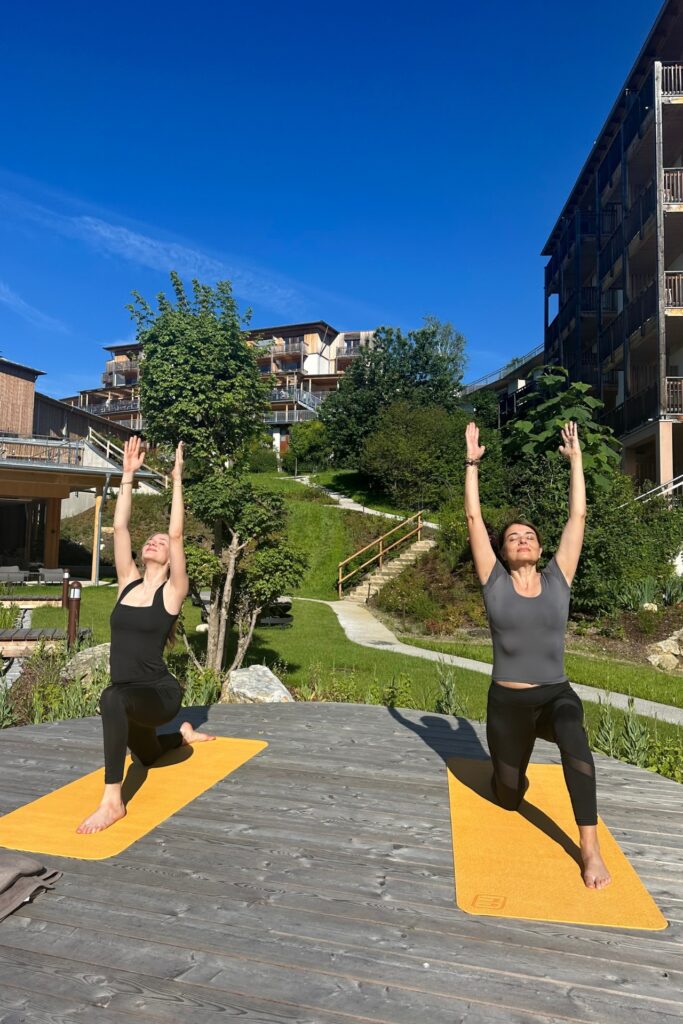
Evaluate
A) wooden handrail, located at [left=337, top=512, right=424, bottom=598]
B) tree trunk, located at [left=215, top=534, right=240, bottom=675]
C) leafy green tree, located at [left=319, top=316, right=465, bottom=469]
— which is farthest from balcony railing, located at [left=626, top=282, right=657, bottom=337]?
tree trunk, located at [left=215, top=534, right=240, bottom=675]

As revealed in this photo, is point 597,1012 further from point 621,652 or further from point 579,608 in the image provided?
point 579,608

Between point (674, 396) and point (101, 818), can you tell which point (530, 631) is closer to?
point (101, 818)

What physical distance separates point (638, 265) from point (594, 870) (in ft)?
76.7

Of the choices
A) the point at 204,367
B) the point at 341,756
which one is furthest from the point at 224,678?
the point at 204,367

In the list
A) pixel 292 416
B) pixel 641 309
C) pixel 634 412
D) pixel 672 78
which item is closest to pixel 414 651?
pixel 634 412

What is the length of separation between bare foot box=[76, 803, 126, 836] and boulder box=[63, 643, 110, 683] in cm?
413

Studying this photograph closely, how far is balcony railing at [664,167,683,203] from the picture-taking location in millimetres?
17828

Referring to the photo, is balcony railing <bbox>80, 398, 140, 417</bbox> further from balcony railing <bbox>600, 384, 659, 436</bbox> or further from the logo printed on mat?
the logo printed on mat

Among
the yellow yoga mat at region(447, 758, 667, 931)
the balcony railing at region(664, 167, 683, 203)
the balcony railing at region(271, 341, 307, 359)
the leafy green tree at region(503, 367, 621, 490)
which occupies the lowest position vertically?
the yellow yoga mat at region(447, 758, 667, 931)

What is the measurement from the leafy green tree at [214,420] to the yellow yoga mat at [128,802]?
3.60 metres

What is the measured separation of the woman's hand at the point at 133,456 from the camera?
156 inches

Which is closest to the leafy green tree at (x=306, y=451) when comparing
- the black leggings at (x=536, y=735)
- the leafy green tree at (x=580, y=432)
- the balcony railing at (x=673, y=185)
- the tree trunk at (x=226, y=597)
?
the leafy green tree at (x=580, y=432)

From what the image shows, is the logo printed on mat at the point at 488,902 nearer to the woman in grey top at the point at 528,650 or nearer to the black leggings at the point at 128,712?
the woman in grey top at the point at 528,650

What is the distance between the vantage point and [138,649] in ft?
11.5
